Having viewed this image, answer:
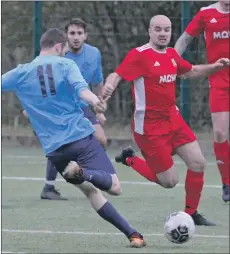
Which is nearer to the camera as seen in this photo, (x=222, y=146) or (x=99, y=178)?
(x=99, y=178)

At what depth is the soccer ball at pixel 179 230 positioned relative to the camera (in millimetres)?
9930

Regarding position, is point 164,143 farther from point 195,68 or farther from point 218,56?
point 218,56

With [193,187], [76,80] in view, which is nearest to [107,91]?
[76,80]

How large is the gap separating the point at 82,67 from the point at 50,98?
10.0 ft

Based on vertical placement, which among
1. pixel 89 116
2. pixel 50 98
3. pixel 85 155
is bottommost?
pixel 89 116

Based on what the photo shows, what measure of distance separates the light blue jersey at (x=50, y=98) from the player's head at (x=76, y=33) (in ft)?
8.79

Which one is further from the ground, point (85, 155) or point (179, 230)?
point (85, 155)

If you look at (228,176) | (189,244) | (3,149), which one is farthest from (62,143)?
(3,149)

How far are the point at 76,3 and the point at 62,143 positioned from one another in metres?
9.33

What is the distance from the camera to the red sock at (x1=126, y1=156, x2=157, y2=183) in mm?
11703

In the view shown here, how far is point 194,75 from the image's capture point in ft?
37.8

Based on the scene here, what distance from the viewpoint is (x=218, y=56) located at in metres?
13.0

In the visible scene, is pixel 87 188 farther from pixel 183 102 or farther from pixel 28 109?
pixel 183 102

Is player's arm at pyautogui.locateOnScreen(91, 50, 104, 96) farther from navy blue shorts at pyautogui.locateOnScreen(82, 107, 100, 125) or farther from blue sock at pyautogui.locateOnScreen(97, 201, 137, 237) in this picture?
blue sock at pyautogui.locateOnScreen(97, 201, 137, 237)
